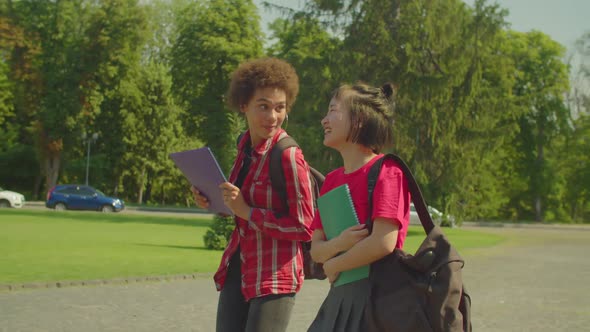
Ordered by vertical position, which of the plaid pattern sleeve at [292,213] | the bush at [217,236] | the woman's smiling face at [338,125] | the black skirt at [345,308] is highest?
the woman's smiling face at [338,125]

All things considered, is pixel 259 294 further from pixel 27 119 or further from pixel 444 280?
pixel 27 119

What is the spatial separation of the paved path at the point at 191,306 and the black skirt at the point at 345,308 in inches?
240

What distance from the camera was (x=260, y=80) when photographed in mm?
4238

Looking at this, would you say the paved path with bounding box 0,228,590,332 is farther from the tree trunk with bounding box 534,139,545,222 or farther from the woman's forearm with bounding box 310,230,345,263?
the tree trunk with bounding box 534,139,545,222

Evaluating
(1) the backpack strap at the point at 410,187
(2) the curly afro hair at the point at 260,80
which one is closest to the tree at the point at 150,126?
(2) the curly afro hair at the point at 260,80

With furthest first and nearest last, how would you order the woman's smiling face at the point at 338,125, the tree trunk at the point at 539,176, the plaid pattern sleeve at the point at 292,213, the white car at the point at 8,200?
the tree trunk at the point at 539,176 < the white car at the point at 8,200 < the plaid pattern sleeve at the point at 292,213 < the woman's smiling face at the point at 338,125

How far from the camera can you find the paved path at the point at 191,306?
971 cm

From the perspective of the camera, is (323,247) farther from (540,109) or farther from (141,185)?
(540,109)

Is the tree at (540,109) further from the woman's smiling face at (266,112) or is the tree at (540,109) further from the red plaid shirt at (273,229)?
the red plaid shirt at (273,229)

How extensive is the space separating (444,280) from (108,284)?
11.4 m

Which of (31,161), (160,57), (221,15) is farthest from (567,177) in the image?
(31,161)

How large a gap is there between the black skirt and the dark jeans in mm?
518

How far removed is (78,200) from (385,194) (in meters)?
46.6

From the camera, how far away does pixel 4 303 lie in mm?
11102
